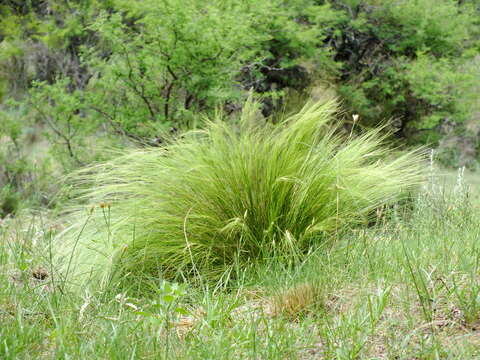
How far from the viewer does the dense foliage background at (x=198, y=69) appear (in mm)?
5555

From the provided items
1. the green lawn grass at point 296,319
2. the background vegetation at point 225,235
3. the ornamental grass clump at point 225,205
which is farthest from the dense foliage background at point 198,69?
the green lawn grass at point 296,319

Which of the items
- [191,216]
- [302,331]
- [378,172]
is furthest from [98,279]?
[378,172]

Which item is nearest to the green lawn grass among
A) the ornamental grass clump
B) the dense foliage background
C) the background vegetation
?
the background vegetation

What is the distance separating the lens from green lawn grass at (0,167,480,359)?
66.5 inches

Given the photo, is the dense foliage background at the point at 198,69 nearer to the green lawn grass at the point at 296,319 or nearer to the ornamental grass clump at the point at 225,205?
the ornamental grass clump at the point at 225,205

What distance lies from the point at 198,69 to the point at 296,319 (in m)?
3.87

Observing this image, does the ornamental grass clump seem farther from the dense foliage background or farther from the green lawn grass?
the dense foliage background

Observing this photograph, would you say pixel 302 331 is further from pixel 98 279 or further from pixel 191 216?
pixel 98 279

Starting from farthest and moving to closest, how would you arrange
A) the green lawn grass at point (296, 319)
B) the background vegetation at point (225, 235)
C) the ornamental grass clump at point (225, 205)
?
the ornamental grass clump at point (225, 205)
the background vegetation at point (225, 235)
the green lawn grass at point (296, 319)

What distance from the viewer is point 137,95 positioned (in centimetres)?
574

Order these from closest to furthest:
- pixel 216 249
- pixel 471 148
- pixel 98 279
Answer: pixel 98 279, pixel 216 249, pixel 471 148

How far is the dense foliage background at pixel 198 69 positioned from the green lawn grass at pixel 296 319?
88.2 inches

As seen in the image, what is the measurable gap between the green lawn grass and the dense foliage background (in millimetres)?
2240

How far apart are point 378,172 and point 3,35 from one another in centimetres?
1341
